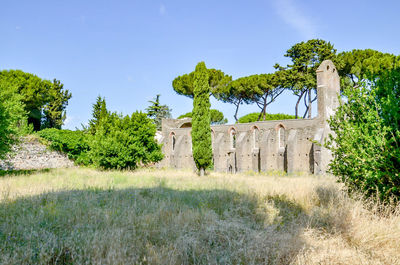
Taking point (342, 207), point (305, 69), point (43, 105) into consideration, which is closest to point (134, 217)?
point (342, 207)

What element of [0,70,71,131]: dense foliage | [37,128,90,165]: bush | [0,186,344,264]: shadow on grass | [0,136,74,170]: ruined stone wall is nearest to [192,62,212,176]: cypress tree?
[37,128,90,165]: bush

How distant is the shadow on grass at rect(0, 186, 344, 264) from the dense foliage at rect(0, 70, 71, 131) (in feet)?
105

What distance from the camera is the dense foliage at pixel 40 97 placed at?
35.5 metres

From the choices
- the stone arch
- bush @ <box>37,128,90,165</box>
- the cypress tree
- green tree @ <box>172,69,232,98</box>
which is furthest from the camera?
green tree @ <box>172,69,232,98</box>

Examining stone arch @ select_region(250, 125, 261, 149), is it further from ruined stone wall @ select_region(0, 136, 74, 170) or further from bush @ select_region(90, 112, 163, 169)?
ruined stone wall @ select_region(0, 136, 74, 170)

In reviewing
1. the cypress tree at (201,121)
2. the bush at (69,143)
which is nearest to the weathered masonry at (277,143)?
the cypress tree at (201,121)

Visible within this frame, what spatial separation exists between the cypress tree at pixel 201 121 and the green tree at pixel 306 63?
60.7 ft

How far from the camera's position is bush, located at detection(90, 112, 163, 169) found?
1844 centimetres

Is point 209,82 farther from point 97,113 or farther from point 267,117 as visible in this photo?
point 97,113

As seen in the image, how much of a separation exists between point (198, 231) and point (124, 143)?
47.2 ft

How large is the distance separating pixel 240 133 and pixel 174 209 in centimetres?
2157

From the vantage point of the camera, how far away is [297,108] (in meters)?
36.6

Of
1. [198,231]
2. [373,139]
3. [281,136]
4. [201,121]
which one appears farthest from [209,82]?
[198,231]

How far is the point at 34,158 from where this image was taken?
22406mm
